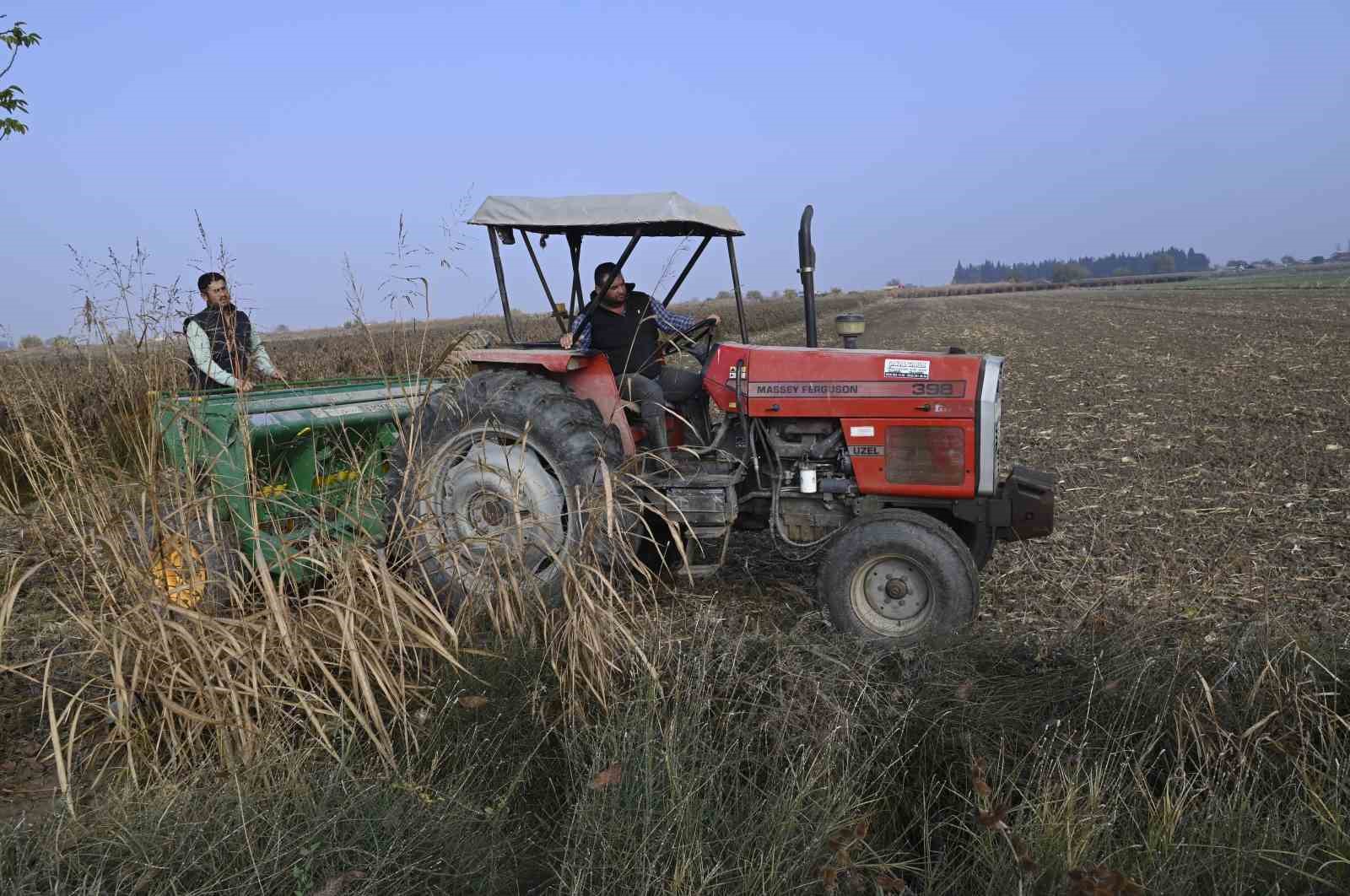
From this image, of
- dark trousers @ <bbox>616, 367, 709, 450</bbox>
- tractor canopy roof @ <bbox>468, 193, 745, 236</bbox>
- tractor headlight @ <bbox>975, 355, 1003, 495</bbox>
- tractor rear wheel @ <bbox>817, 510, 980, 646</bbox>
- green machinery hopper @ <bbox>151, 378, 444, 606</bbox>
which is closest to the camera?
green machinery hopper @ <bbox>151, 378, 444, 606</bbox>

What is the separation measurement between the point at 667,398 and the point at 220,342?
7.53 ft

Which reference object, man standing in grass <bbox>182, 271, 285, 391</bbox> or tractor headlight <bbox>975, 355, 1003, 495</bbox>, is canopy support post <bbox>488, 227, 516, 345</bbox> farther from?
tractor headlight <bbox>975, 355, 1003, 495</bbox>

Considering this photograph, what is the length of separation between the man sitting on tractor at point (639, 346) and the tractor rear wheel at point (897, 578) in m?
1.12

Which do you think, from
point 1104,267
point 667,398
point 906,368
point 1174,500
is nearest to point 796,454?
point 906,368

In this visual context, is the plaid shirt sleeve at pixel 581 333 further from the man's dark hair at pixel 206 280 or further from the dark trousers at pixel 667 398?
the man's dark hair at pixel 206 280

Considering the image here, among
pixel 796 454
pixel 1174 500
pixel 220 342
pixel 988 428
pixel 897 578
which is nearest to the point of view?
pixel 897 578

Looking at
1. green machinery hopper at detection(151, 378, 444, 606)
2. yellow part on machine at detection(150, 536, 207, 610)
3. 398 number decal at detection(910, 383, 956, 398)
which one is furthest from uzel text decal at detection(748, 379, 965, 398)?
yellow part on machine at detection(150, 536, 207, 610)

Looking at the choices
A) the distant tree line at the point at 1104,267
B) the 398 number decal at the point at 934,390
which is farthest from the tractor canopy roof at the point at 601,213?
the distant tree line at the point at 1104,267

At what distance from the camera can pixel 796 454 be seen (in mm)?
4625

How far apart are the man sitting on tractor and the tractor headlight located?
4.55ft

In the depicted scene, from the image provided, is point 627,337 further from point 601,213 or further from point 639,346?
point 601,213

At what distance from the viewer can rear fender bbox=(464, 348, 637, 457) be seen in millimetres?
4684

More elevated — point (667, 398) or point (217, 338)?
point (217, 338)

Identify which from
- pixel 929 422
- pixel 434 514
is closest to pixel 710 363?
pixel 929 422
